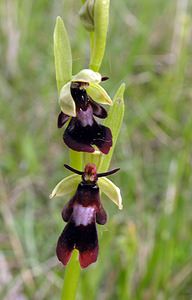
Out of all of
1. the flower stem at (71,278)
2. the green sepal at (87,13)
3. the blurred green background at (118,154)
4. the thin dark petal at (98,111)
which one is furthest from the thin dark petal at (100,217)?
the green sepal at (87,13)

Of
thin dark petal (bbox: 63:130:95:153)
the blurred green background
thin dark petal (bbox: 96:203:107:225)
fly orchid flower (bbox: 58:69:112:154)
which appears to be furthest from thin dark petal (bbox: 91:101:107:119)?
the blurred green background

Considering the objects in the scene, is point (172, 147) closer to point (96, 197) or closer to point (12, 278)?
point (12, 278)

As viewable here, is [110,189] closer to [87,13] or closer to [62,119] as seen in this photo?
[62,119]

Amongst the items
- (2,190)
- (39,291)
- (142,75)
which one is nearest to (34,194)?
(2,190)

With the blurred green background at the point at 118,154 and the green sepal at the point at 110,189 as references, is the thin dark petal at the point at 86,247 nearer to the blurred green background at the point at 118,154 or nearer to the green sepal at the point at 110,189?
the green sepal at the point at 110,189

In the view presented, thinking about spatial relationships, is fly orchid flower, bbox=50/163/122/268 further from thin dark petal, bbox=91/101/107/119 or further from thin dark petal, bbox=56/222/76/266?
thin dark petal, bbox=91/101/107/119

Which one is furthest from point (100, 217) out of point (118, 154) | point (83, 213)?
Answer: point (118, 154)
